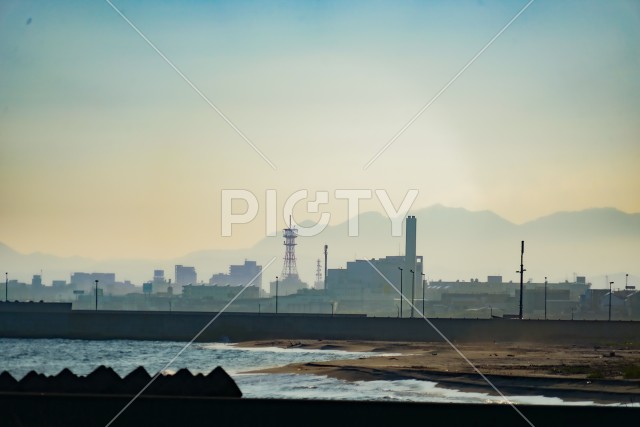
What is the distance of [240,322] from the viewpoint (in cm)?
13988

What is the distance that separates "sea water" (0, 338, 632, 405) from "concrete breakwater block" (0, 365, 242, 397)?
1412 cm

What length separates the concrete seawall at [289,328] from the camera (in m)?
116

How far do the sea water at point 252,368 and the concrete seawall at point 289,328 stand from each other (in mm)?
6147

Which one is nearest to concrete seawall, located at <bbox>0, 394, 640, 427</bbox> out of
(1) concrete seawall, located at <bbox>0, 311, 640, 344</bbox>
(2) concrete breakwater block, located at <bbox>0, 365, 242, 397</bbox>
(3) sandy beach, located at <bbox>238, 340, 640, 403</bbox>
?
(2) concrete breakwater block, located at <bbox>0, 365, 242, 397</bbox>

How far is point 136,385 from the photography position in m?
21.9

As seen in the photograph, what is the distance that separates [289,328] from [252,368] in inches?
2575

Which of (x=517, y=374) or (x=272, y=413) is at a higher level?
(x=272, y=413)

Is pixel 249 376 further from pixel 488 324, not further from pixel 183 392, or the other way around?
pixel 488 324

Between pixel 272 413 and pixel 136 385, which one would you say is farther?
pixel 136 385

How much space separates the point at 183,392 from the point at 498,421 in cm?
717

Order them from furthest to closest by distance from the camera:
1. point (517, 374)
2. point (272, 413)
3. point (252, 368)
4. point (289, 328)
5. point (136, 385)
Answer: point (289, 328) → point (252, 368) → point (517, 374) → point (136, 385) → point (272, 413)

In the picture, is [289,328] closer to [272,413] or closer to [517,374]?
[517,374]

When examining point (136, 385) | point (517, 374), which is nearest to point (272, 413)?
point (136, 385)

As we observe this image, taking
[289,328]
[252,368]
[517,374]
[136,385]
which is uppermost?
[136,385]
